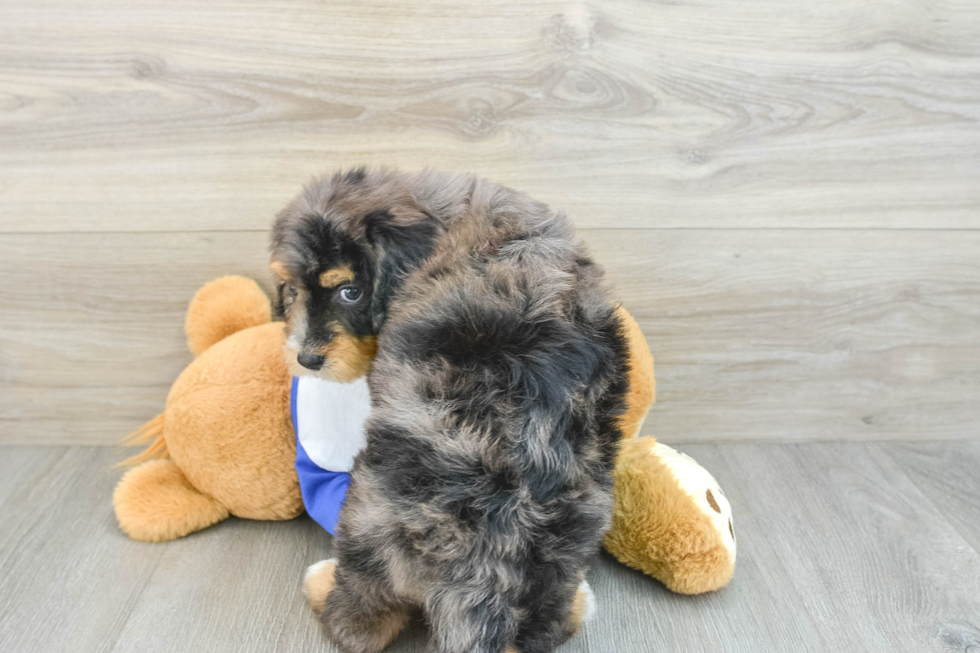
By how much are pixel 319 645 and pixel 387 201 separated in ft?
1.94

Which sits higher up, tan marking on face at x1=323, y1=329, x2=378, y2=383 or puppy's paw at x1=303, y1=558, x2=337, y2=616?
tan marking on face at x1=323, y1=329, x2=378, y2=383

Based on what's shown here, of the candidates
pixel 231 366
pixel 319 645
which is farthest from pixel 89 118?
pixel 319 645

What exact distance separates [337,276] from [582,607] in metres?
0.54

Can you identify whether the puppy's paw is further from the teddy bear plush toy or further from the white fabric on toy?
the white fabric on toy

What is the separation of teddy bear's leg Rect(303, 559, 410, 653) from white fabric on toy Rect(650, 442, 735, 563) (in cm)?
45

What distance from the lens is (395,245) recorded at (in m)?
0.78

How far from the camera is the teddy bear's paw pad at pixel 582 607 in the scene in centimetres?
90

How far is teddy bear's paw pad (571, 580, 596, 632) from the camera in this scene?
0.90m

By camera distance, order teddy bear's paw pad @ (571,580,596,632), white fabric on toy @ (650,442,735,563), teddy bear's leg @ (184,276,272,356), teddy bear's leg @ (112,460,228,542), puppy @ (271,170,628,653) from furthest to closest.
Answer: teddy bear's leg @ (184,276,272,356)
teddy bear's leg @ (112,460,228,542)
white fabric on toy @ (650,442,735,563)
teddy bear's paw pad @ (571,580,596,632)
puppy @ (271,170,628,653)

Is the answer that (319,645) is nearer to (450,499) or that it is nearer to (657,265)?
(450,499)

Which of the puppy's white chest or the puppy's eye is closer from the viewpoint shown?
the puppy's eye

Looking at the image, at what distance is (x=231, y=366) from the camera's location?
113cm

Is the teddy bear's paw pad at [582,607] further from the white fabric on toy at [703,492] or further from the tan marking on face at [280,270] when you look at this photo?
the tan marking on face at [280,270]

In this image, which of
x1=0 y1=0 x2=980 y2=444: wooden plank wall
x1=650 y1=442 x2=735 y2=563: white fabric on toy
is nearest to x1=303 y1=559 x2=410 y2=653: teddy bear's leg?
x1=650 y1=442 x2=735 y2=563: white fabric on toy
